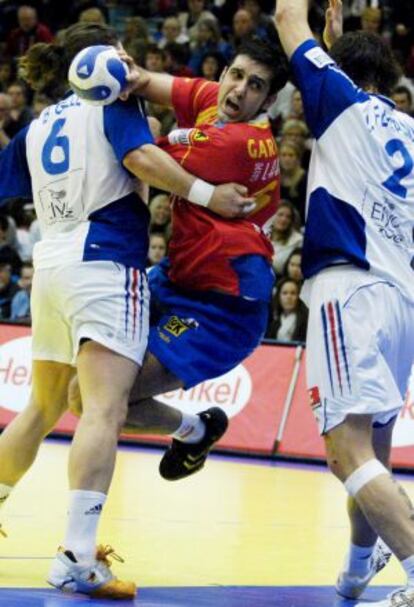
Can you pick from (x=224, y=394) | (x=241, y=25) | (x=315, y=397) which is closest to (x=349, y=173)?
(x=315, y=397)

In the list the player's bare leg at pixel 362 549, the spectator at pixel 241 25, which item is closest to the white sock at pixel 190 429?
the player's bare leg at pixel 362 549

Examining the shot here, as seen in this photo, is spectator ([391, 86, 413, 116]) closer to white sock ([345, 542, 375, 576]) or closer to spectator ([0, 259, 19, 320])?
spectator ([0, 259, 19, 320])

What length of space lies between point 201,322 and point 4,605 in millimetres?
1436

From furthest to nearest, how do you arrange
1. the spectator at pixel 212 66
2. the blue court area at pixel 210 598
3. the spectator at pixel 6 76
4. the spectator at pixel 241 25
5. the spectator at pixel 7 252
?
1. the spectator at pixel 6 76
2. the spectator at pixel 241 25
3. the spectator at pixel 212 66
4. the spectator at pixel 7 252
5. the blue court area at pixel 210 598

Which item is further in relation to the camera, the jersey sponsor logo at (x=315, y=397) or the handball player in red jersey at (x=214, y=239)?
the handball player in red jersey at (x=214, y=239)

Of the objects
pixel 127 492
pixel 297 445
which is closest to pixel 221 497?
pixel 127 492

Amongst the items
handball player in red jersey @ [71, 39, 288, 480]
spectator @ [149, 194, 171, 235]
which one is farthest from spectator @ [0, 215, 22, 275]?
handball player in red jersey @ [71, 39, 288, 480]

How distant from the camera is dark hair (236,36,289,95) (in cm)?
588

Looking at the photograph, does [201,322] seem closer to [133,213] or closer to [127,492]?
[133,213]

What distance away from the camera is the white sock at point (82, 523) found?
18.1 feet

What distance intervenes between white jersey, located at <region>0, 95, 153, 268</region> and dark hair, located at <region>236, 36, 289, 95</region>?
0.51 m

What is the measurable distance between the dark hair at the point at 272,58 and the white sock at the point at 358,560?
187cm

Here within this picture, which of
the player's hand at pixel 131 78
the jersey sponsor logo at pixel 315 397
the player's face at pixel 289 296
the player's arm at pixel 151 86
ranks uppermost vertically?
the player's hand at pixel 131 78

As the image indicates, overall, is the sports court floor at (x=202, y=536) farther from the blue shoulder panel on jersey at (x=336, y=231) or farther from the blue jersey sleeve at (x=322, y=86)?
the blue jersey sleeve at (x=322, y=86)
